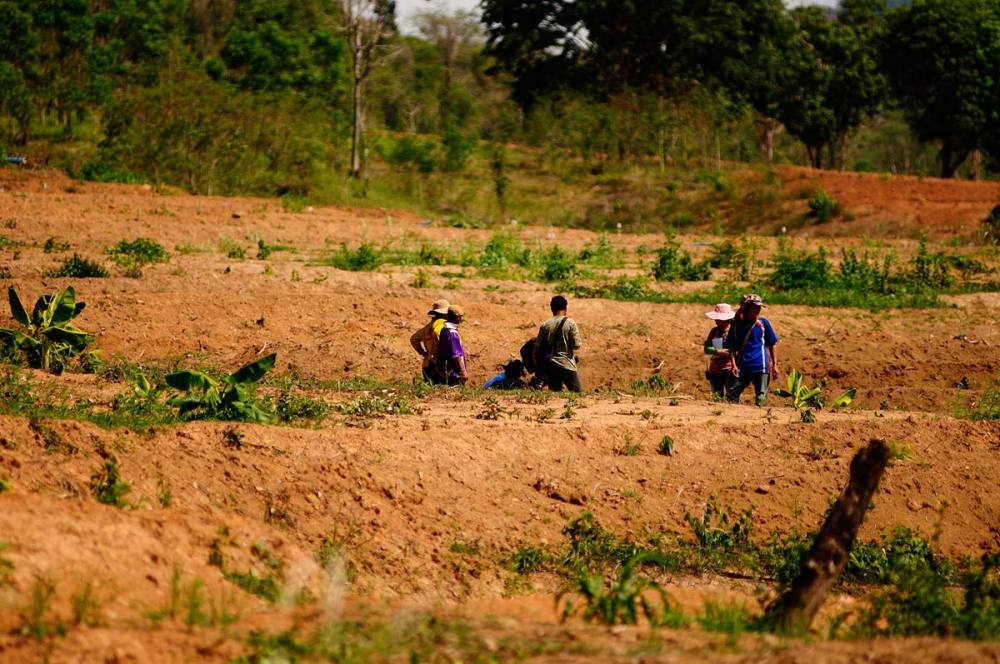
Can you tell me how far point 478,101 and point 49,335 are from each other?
3998 centimetres

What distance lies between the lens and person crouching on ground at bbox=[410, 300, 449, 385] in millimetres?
12312

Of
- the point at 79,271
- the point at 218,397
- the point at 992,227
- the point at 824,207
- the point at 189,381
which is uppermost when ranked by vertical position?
the point at 824,207

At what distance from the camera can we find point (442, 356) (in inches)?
481

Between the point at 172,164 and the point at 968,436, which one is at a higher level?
the point at 172,164

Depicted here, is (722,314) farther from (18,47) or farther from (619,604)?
(18,47)

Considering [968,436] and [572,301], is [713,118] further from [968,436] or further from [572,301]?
[968,436]

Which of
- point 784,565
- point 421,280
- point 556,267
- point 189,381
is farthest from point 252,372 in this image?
point 556,267

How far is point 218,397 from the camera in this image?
28.1ft

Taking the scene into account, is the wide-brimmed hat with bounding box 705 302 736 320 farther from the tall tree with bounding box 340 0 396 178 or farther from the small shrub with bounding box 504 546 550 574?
the tall tree with bounding box 340 0 396 178

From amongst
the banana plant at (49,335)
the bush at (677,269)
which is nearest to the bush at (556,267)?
the bush at (677,269)

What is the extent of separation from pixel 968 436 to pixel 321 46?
3053cm

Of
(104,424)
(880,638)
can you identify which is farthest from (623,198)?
(880,638)

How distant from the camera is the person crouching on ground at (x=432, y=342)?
12312 mm

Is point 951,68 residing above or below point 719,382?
above
